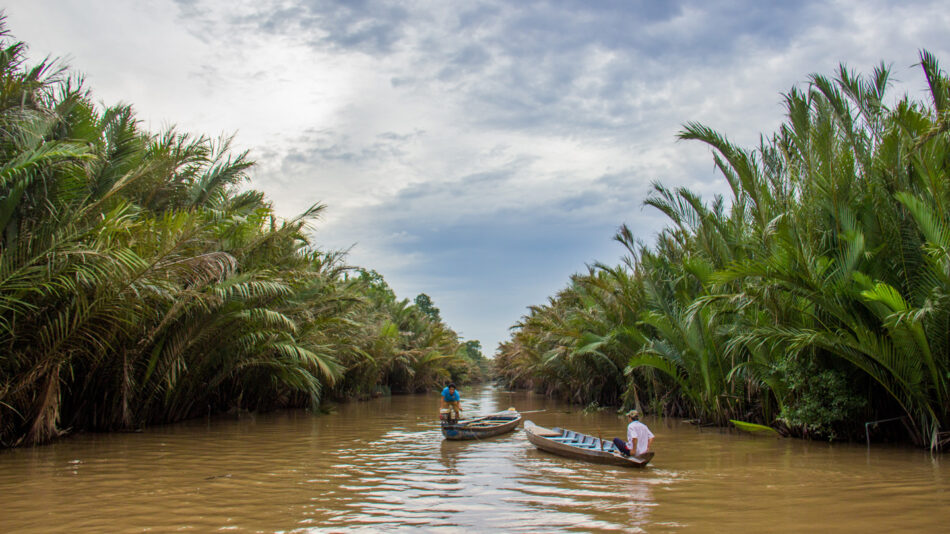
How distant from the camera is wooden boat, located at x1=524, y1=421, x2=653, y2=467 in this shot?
982 cm

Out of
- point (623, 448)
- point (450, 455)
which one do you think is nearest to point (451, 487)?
point (623, 448)

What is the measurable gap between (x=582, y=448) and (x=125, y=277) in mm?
7996

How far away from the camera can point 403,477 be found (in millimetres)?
9164

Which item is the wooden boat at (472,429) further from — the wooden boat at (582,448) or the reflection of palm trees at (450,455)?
the wooden boat at (582,448)

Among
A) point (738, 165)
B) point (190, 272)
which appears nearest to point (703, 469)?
point (738, 165)

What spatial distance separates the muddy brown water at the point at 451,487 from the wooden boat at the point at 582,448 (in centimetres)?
23

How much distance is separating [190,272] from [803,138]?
12.1 m

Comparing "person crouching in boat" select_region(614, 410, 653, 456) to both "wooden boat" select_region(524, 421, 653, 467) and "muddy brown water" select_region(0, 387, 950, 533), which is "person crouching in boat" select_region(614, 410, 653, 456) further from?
"muddy brown water" select_region(0, 387, 950, 533)

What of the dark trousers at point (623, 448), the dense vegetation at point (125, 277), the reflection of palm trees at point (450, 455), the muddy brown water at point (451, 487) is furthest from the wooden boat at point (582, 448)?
the dense vegetation at point (125, 277)

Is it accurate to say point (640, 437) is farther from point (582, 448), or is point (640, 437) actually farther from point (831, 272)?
point (831, 272)

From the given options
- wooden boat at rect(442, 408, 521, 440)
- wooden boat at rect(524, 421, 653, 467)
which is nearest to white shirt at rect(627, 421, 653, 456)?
wooden boat at rect(524, 421, 653, 467)

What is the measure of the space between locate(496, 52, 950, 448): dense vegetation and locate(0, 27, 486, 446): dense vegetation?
9.07 meters

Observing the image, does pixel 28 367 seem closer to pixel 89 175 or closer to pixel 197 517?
pixel 89 175

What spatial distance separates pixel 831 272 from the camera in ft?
35.9
